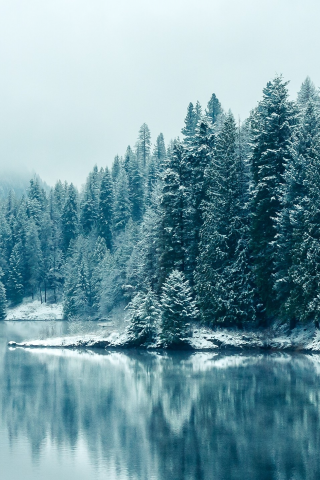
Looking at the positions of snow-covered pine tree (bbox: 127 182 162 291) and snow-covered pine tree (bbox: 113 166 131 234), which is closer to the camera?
snow-covered pine tree (bbox: 127 182 162 291)

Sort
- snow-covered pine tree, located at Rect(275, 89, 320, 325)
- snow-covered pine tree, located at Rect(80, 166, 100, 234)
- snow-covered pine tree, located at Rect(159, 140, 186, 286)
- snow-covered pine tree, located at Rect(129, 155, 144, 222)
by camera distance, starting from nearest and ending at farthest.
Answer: snow-covered pine tree, located at Rect(275, 89, 320, 325) → snow-covered pine tree, located at Rect(159, 140, 186, 286) → snow-covered pine tree, located at Rect(129, 155, 144, 222) → snow-covered pine tree, located at Rect(80, 166, 100, 234)

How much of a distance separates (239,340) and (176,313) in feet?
16.7

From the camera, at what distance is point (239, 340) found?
45.9 m

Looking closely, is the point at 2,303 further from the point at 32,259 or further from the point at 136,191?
the point at 136,191

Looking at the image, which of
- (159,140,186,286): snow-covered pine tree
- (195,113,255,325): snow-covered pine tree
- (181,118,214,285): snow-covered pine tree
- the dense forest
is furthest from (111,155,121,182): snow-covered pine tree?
(195,113,255,325): snow-covered pine tree

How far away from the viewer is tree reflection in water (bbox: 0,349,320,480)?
1861 centimetres

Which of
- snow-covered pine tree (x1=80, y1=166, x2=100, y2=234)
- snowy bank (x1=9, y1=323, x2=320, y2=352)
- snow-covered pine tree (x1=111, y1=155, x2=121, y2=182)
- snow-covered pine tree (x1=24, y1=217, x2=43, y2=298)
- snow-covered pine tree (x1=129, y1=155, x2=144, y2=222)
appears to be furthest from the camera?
snow-covered pine tree (x1=111, y1=155, x2=121, y2=182)

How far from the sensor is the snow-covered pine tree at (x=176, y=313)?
45938 millimetres

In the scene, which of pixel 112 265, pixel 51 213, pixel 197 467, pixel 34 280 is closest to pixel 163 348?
pixel 197 467

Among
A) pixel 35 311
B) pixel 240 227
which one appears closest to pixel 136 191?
pixel 35 311

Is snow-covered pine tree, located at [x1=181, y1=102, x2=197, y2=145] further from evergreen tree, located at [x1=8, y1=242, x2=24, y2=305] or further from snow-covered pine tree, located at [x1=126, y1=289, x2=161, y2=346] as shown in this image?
snow-covered pine tree, located at [x1=126, y1=289, x2=161, y2=346]

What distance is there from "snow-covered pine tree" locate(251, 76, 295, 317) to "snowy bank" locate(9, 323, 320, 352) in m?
1.83

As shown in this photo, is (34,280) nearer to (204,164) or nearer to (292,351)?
(204,164)

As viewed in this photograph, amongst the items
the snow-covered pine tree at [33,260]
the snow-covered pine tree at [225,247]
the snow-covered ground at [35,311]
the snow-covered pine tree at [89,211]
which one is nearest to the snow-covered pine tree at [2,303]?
the snow-covered ground at [35,311]
